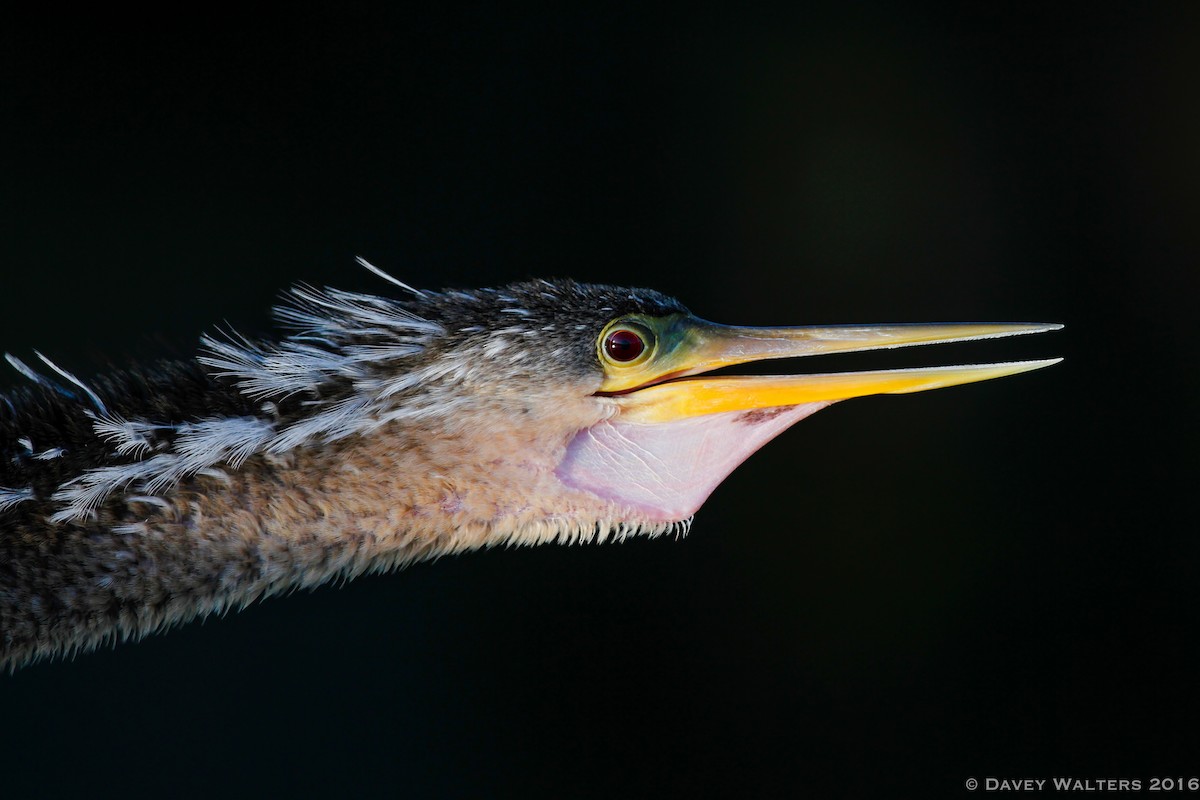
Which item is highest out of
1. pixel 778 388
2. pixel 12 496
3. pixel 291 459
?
pixel 778 388

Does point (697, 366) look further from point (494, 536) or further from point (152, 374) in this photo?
point (152, 374)

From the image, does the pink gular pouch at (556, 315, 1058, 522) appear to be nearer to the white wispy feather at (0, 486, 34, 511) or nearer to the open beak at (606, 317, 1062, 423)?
the open beak at (606, 317, 1062, 423)

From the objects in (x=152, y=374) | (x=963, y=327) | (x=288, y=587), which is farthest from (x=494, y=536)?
(x=963, y=327)

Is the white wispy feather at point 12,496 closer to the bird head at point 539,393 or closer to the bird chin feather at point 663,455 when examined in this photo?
the bird head at point 539,393

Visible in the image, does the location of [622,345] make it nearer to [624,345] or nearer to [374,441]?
[624,345]

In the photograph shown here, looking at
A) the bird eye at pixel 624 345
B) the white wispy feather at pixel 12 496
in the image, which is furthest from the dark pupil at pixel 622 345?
the white wispy feather at pixel 12 496

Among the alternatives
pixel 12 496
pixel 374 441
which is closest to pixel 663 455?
pixel 374 441
